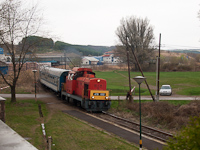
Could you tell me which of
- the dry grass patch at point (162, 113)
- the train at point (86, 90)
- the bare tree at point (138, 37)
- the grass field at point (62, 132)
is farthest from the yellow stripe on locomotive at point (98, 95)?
the bare tree at point (138, 37)

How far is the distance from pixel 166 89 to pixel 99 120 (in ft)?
59.9

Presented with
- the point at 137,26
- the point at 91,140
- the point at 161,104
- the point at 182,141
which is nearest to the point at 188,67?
the point at 137,26

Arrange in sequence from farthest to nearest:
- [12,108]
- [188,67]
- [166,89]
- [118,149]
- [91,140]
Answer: [188,67]
[166,89]
[12,108]
[91,140]
[118,149]

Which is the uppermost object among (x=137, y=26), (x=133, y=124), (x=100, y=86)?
(x=137, y=26)

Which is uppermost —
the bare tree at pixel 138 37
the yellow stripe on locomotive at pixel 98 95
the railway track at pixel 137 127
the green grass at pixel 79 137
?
the bare tree at pixel 138 37

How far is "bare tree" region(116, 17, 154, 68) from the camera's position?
2771 inches

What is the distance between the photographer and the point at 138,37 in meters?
70.3

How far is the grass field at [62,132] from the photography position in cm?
1212

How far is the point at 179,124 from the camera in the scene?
17.7 meters

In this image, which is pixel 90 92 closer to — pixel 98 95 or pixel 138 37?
pixel 98 95

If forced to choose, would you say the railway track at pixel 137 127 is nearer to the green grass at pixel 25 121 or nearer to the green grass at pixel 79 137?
the green grass at pixel 79 137

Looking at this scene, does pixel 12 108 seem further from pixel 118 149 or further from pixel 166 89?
pixel 166 89

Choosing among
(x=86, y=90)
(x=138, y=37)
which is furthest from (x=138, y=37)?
(x=86, y=90)

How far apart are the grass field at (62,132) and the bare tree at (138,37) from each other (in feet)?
175
